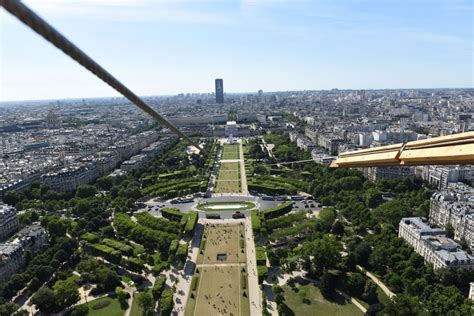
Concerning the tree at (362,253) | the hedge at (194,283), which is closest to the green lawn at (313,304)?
the tree at (362,253)

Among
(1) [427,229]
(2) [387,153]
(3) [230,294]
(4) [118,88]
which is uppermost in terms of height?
(4) [118,88]

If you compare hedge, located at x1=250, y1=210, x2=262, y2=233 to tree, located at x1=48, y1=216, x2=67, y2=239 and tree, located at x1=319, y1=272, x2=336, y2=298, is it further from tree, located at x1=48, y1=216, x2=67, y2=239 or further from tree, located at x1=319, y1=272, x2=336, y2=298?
tree, located at x1=48, y1=216, x2=67, y2=239

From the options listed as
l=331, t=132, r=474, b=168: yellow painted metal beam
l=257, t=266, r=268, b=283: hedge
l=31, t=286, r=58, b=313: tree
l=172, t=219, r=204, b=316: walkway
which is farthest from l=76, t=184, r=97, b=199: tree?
l=331, t=132, r=474, b=168: yellow painted metal beam

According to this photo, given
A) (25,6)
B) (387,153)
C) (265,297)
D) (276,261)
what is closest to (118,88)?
(25,6)

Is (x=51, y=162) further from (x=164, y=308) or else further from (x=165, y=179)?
(x=164, y=308)

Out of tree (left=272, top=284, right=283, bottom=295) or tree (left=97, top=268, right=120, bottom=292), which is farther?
tree (left=97, top=268, right=120, bottom=292)

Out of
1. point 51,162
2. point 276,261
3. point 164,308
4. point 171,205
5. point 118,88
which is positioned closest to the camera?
point 118,88
